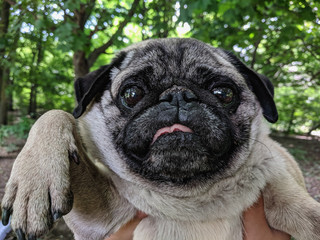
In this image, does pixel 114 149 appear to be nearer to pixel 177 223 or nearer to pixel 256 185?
pixel 177 223

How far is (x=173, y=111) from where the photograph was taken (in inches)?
66.3

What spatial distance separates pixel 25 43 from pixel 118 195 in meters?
5.06

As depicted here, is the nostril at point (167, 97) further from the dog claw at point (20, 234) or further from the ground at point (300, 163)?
the ground at point (300, 163)

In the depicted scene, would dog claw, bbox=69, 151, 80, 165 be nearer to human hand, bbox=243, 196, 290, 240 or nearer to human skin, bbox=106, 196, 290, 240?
human skin, bbox=106, 196, 290, 240

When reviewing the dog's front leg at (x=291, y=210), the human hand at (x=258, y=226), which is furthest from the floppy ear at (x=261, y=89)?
the human hand at (x=258, y=226)

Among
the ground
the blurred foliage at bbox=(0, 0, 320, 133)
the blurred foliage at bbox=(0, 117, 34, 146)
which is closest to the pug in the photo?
the blurred foliage at bbox=(0, 0, 320, 133)

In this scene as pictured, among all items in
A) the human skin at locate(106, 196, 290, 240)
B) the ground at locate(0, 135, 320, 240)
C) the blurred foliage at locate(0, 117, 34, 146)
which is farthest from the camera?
the blurred foliage at locate(0, 117, 34, 146)

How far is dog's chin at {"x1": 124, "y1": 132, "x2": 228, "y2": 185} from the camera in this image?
66.3 inches

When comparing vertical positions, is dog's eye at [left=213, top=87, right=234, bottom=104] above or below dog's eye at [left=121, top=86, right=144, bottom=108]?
above

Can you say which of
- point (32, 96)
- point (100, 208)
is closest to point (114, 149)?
point (100, 208)

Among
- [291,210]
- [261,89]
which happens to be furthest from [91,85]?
[291,210]

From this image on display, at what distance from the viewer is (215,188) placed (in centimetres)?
199

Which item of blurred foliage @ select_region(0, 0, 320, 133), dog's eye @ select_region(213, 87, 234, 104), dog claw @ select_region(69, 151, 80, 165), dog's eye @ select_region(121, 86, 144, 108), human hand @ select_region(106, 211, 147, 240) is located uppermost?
blurred foliage @ select_region(0, 0, 320, 133)

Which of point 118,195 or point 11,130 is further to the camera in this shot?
point 11,130
